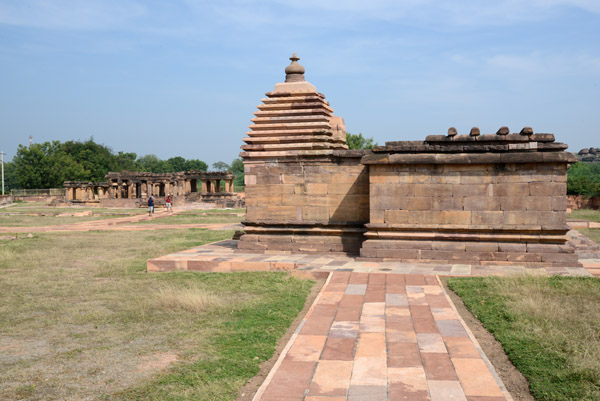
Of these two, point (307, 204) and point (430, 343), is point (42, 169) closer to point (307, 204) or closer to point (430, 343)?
point (307, 204)

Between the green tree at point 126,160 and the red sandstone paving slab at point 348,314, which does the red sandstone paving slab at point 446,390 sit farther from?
the green tree at point 126,160

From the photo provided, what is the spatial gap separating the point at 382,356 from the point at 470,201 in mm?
5571

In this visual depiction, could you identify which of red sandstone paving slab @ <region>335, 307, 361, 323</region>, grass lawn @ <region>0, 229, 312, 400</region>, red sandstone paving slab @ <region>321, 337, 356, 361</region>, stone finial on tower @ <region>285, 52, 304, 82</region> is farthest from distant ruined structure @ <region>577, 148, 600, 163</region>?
red sandstone paving slab @ <region>321, 337, 356, 361</region>

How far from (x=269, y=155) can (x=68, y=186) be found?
4722 cm

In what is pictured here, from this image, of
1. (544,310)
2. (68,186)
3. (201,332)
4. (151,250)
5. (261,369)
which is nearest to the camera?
(261,369)

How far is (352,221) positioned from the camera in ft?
35.8

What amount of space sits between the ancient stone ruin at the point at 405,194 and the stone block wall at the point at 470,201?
0.06 ft

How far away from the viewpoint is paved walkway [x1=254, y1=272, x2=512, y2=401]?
390 cm

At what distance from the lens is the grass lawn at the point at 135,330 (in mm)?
4129

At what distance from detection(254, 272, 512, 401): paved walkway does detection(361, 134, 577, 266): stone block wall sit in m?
2.83

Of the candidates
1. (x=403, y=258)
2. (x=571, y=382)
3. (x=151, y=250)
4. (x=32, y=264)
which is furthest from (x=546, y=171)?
(x=32, y=264)

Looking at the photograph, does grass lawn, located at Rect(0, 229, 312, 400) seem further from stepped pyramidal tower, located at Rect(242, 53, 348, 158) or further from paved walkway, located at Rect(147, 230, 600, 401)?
stepped pyramidal tower, located at Rect(242, 53, 348, 158)

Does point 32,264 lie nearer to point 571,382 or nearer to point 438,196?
point 438,196

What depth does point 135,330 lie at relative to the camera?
18.5ft
